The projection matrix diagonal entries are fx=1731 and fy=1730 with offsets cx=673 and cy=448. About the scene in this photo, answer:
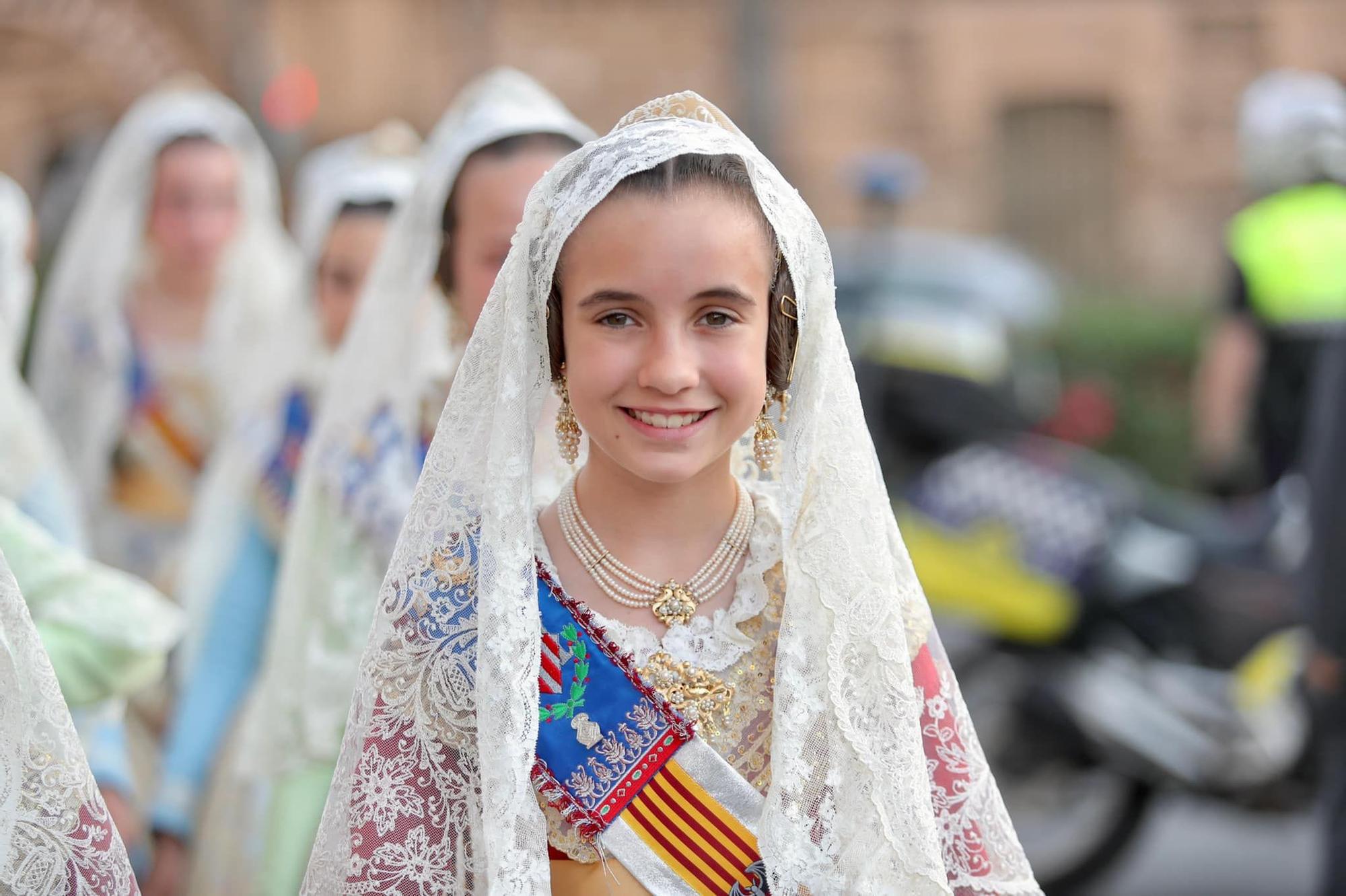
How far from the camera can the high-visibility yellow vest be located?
6082mm

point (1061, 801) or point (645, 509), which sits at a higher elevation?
point (645, 509)

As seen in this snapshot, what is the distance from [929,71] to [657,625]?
15157 millimetres

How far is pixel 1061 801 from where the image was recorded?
5.40m

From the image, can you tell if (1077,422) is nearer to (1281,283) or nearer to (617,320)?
(1281,283)

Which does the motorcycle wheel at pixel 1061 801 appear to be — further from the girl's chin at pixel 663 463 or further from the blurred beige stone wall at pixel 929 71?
the blurred beige stone wall at pixel 929 71

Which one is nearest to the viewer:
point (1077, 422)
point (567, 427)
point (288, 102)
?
point (567, 427)

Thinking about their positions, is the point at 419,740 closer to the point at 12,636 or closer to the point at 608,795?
the point at 608,795

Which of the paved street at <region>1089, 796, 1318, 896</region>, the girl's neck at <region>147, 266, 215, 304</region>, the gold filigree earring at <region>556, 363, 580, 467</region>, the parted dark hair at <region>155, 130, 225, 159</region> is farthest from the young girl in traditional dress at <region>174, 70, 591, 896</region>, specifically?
the paved street at <region>1089, 796, 1318, 896</region>

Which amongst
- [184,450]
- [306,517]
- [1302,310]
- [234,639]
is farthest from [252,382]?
[1302,310]

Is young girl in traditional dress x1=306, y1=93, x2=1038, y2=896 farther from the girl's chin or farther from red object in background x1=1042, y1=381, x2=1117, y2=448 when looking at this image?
red object in background x1=1042, y1=381, x2=1117, y2=448

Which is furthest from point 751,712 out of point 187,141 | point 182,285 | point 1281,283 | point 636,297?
point 1281,283

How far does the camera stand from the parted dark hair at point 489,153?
3164mm

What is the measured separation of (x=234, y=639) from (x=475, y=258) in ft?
3.82

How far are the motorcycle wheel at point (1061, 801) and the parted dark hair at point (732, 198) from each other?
331 centimetres
